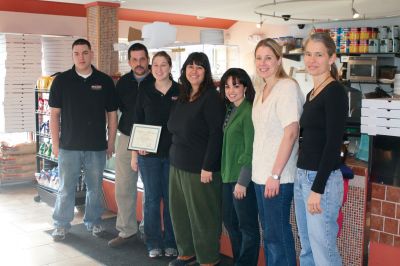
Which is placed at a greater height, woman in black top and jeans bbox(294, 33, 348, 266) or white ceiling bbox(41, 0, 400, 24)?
white ceiling bbox(41, 0, 400, 24)

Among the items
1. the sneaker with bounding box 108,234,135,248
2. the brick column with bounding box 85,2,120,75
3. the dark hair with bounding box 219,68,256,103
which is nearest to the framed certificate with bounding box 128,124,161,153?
the dark hair with bounding box 219,68,256,103

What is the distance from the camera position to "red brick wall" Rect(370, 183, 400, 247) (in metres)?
2.71

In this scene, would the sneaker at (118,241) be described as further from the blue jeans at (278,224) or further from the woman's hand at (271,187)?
the woman's hand at (271,187)

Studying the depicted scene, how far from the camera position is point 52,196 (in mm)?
5105

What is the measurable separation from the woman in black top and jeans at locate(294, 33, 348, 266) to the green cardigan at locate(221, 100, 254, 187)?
0.43 meters

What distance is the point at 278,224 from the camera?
2.59 metres

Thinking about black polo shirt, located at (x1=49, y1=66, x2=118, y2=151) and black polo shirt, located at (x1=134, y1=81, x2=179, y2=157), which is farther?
black polo shirt, located at (x1=49, y1=66, x2=118, y2=151)

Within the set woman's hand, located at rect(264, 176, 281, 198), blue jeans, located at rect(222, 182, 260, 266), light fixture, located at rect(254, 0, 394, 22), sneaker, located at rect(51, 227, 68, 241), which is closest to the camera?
woman's hand, located at rect(264, 176, 281, 198)

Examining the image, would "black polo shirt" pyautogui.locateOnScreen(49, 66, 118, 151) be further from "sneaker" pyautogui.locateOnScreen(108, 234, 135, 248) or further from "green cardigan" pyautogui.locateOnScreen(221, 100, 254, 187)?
"green cardigan" pyautogui.locateOnScreen(221, 100, 254, 187)

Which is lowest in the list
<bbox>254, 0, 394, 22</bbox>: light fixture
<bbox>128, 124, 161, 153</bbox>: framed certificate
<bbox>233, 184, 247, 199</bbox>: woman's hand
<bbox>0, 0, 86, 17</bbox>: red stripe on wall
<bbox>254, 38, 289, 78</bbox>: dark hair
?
<bbox>233, 184, 247, 199</bbox>: woman's hand

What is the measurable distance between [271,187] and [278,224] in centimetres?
23

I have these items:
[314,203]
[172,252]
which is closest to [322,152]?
[314,203]

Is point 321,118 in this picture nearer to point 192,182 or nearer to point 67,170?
point 192,182

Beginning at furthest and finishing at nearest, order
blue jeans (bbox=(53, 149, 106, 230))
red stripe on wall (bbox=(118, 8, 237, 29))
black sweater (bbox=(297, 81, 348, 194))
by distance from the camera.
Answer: red stripe on wall (bbox=(118, 8, 237, 29)) → blue jeans (bbox=(53, 149, 106, 230)) → black sweater (bbox=(297, 81, 348, 194))
